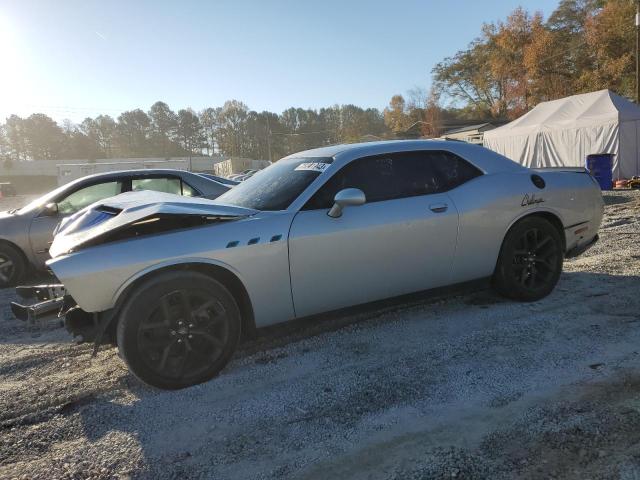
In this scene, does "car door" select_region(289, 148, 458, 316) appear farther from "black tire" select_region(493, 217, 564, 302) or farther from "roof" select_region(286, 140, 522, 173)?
"black tire" select_region(493, 217, 564, 302)

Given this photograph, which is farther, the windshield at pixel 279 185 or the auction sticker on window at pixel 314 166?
the auction sticker on window at pixel 314 166

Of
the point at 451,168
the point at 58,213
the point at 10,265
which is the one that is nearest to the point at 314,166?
the point at 451,168

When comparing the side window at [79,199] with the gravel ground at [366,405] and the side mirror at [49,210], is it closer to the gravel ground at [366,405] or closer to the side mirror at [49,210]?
the side mirror at [49,210]

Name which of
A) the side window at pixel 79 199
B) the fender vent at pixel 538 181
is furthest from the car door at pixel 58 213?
the fender vent at pixel 538 181

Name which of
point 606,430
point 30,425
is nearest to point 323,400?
point 606,430

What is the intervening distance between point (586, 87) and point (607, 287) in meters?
37.2

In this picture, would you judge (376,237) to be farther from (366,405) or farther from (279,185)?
(366,405)

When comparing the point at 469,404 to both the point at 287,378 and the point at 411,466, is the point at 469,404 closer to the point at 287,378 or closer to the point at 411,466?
the point at 411,466

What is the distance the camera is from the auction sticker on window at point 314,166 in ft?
11.9

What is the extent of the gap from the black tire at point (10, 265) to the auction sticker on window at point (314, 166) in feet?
14.8

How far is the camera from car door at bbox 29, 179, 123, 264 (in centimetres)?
615

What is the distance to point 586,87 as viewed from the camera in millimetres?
35281

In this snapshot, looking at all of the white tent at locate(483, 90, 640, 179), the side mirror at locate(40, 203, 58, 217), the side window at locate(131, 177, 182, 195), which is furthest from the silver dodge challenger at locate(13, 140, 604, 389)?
the white tent at locate(483, 90, 640, 179)

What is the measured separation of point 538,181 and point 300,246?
7.99 feet
